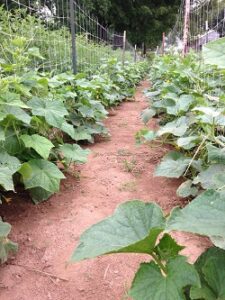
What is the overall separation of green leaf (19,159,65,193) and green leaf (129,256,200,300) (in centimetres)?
141

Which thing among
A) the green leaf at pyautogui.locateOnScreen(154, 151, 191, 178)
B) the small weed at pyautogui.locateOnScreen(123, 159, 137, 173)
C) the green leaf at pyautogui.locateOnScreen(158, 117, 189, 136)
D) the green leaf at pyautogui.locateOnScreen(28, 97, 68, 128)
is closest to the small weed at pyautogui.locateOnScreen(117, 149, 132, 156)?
the small weed at pyautogui.locateOnScreen(123, 159, 137, 173)

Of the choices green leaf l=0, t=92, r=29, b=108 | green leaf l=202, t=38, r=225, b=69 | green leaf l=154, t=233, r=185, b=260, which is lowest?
green leaf l=154, t=233, r=185, b=260

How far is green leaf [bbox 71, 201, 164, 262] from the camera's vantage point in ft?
2.68

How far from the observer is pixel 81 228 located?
7.25ft

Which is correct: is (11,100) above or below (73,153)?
above

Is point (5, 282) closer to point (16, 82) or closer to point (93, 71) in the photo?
point (16, 82)

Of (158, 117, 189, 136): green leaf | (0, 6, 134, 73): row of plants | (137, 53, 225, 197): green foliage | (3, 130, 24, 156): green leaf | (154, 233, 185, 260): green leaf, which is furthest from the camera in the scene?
(0, 6, 134, 73): row of plants

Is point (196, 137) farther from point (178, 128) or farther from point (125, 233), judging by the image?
point (125, 233)

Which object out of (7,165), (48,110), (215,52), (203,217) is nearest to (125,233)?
(203,217)

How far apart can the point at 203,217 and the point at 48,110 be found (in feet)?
6.44

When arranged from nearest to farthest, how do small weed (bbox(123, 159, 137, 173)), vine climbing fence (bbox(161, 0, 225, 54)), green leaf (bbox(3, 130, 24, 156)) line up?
green leaf (bbox(3, 130, 24, 156))
small weed (bbox(123, 159, 137, 173))
vine climbing fence (bbox(161, 0, 225, 54))

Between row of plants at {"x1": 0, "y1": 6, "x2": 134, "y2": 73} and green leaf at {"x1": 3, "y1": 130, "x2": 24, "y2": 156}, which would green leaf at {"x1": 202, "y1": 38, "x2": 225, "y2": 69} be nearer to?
green leaf at {"x1": 3, "y1": 130, "x2": 24, "y2": 156}

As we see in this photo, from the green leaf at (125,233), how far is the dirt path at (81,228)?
83 cm

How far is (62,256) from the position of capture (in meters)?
1.94
